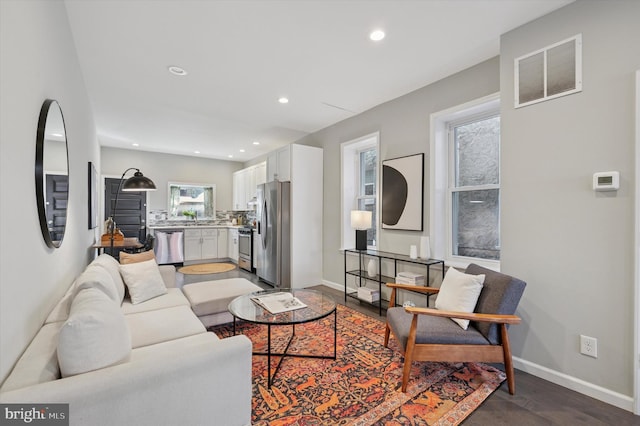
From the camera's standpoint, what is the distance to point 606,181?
1885 mm

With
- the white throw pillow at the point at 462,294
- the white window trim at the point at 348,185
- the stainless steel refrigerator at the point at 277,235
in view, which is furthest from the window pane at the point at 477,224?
the stainless steel refrigerator at the point at 277,235

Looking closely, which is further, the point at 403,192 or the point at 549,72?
the point at 403,192

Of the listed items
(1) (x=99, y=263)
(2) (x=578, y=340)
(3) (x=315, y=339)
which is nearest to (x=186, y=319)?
(1) (x=99, y=263)

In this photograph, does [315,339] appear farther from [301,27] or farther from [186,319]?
[301,27]

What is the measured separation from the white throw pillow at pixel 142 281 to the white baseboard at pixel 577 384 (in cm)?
331

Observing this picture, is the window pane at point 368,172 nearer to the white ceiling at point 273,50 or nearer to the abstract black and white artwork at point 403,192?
the abstract black and white artwork at point 403,192

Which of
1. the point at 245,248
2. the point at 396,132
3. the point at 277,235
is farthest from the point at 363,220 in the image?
the point at 245,248

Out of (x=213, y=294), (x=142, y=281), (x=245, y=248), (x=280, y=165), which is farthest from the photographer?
(x=245, y=248)

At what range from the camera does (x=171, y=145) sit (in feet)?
20.7

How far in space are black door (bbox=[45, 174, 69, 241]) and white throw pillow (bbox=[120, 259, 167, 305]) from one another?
37.0 inches

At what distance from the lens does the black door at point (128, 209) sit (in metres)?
6.50

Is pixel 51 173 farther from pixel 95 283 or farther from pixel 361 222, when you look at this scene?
pixel 361 222

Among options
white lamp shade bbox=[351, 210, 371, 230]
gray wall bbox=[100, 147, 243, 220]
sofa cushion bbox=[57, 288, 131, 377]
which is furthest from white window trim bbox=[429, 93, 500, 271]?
gray wall bbox=[100, 147, 243, 220]

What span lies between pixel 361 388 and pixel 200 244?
6080mm
